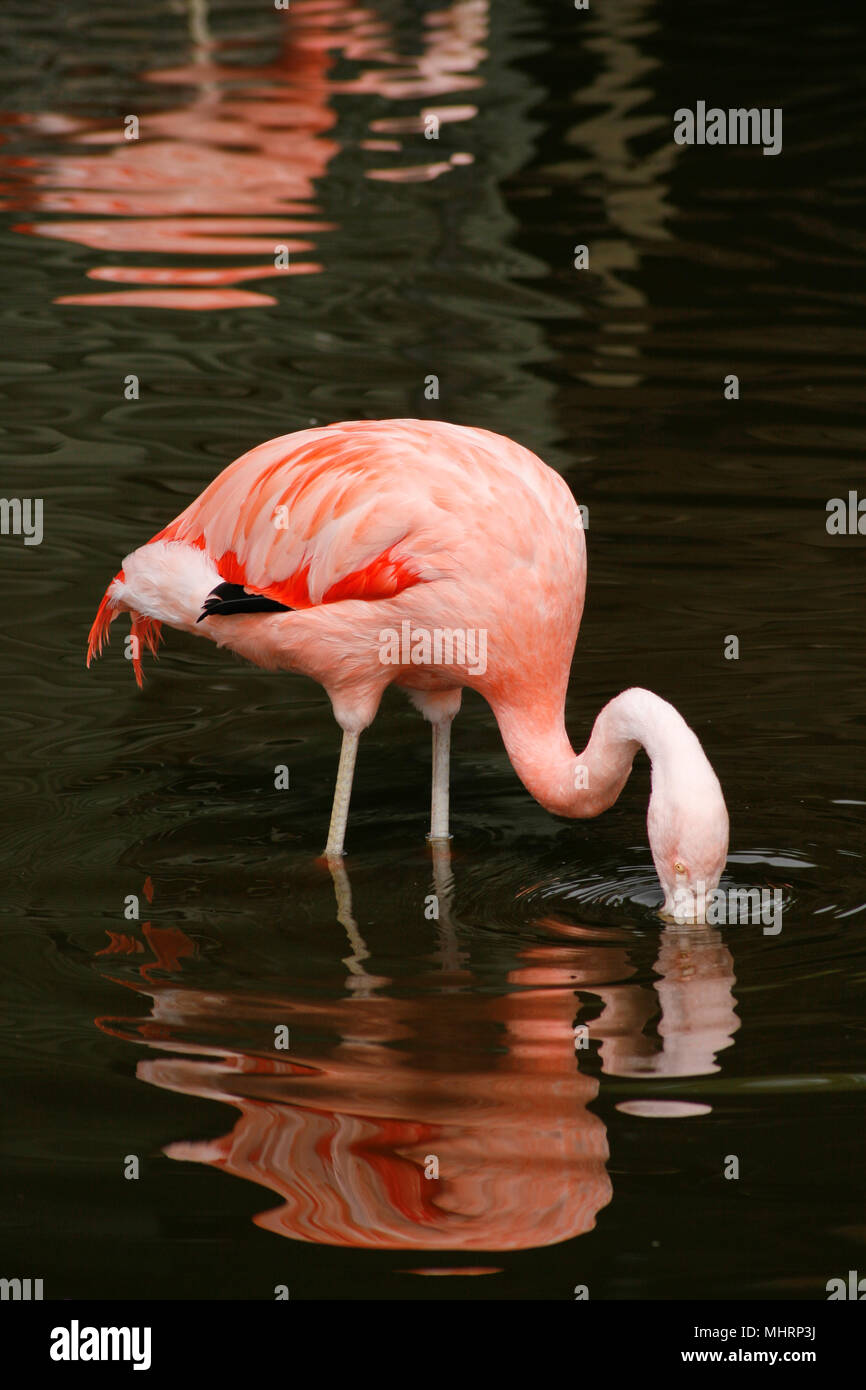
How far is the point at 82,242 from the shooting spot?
12.8m

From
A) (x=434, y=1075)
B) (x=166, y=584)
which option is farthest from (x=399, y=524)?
(x=434, y=1075)

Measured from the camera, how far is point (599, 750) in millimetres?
5453

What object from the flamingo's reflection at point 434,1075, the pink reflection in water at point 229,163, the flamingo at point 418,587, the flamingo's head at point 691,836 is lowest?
the flamingo's reflection at point 434,1075

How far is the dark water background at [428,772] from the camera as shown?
13.8 ft

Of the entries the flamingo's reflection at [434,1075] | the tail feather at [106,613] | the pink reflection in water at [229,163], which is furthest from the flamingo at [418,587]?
the pink reflection in water at [229,163]

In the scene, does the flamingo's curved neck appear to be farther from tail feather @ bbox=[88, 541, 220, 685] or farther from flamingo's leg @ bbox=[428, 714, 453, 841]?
tail feather @ bbox=[88, 541, 220, 685]

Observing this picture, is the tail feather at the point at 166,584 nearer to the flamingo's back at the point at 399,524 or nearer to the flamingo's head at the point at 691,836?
the flamingo's back at the point at 399,524

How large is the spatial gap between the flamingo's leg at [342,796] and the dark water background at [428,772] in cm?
13

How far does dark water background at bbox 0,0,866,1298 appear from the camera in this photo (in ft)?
13.8

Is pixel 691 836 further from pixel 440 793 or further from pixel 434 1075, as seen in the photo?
pixel 440 793

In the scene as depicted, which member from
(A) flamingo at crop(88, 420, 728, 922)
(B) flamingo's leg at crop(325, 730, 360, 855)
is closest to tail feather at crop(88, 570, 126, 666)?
(A) flamingo at crop(88, 420, 728, 922)

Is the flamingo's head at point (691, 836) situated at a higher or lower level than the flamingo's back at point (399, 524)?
lower
